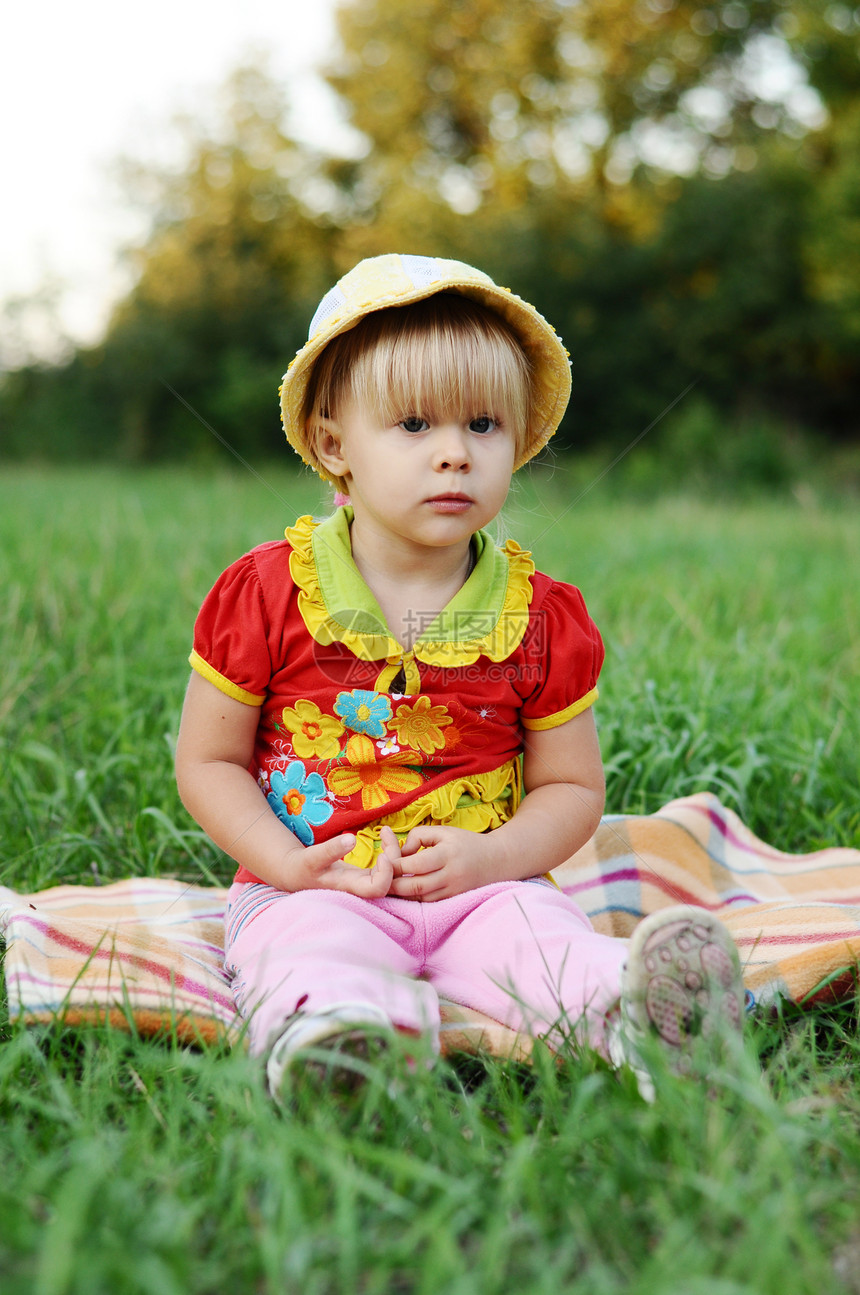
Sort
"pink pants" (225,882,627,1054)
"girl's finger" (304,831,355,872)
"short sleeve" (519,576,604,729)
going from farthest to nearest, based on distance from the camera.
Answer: "short sleeve" (519,576,604,729) → "girl's finger" (304,831,355,872) → "pink pants" (225,882,627,1054)

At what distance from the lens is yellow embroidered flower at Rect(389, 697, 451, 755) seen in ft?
5.76

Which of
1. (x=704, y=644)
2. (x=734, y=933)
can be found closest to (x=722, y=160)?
(x=704, y=644)

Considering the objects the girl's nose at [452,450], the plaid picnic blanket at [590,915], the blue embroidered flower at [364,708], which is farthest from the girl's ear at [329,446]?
the plaid picnic blanket at [590,915]

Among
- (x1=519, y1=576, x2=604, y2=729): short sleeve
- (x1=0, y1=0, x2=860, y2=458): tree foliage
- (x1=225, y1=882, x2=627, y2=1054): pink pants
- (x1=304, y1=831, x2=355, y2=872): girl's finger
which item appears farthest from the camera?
(x1=0, y1=0, x2=860, y2=458): tree foliage

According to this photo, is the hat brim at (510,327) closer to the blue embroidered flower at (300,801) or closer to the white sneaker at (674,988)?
the blue embroidered flower at (300,801)

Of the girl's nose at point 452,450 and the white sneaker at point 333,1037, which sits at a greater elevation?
the girl's nose at point 452,450

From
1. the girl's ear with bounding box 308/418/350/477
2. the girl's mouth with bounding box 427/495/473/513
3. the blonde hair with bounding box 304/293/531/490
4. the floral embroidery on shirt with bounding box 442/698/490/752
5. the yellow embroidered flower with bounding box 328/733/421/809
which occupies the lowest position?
the yellow embroidered flower with bounding box 328/733/421/809

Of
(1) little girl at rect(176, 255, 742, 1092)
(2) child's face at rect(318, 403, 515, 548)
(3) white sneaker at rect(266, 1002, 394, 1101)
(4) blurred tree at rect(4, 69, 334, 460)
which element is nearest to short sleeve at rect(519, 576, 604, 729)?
(1) little girl at rect(176, 255, 742, 1092)

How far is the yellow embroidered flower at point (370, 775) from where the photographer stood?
1.75 meters

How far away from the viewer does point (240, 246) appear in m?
17.7

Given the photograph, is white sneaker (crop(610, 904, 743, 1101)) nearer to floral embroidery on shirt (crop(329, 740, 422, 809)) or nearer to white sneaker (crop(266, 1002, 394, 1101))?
white sneaker (crop(266, 1002, 394, 1101))

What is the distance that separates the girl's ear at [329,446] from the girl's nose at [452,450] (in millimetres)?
229

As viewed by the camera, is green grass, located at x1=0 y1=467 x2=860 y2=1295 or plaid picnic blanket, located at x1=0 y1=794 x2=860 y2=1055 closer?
green grass, located at x1=0 y1=467 x2=860 y2=1295

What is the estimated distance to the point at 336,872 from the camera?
164cm
